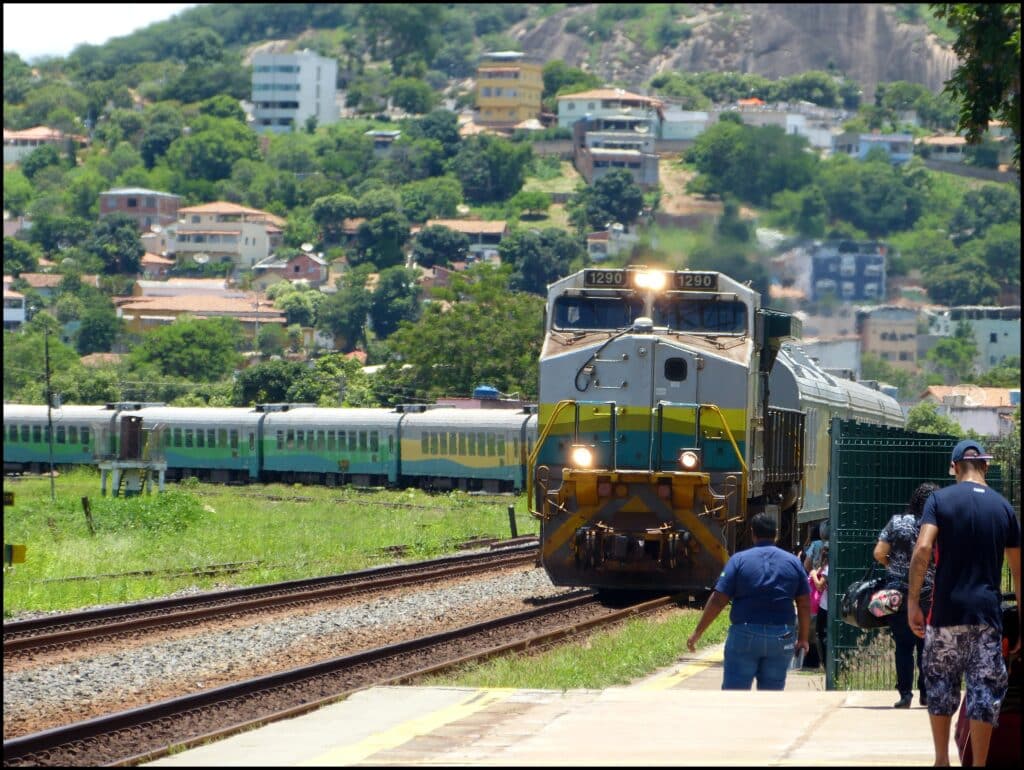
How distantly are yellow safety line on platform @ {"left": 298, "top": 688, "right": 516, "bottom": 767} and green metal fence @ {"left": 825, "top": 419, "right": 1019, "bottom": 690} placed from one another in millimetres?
3298

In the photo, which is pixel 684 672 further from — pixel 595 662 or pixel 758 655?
pixel 758 655

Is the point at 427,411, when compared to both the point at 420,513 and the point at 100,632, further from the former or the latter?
the point at 100,632

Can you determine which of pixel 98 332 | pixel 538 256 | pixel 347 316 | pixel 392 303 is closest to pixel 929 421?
pixel 347 316

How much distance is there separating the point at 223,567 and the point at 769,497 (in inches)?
425

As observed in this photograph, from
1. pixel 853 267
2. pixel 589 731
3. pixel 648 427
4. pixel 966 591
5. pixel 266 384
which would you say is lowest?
pixel 589 731

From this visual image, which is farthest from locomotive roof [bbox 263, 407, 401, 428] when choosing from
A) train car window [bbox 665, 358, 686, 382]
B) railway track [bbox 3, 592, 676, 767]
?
train car window [bbox 665, 358, 686, 382]

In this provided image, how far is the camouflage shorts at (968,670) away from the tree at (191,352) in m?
125

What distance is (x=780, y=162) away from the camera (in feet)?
451

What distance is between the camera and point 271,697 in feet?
51.7

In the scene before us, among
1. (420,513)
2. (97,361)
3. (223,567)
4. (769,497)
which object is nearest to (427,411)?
(420,513)

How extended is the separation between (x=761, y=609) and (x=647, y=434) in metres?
9.02

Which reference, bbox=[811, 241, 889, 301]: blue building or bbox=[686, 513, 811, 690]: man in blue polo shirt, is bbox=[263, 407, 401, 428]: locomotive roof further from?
bbox=[811, 241, 889, 301]: blue building

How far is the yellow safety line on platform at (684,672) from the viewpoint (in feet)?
51.1

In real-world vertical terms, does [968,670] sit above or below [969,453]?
below
